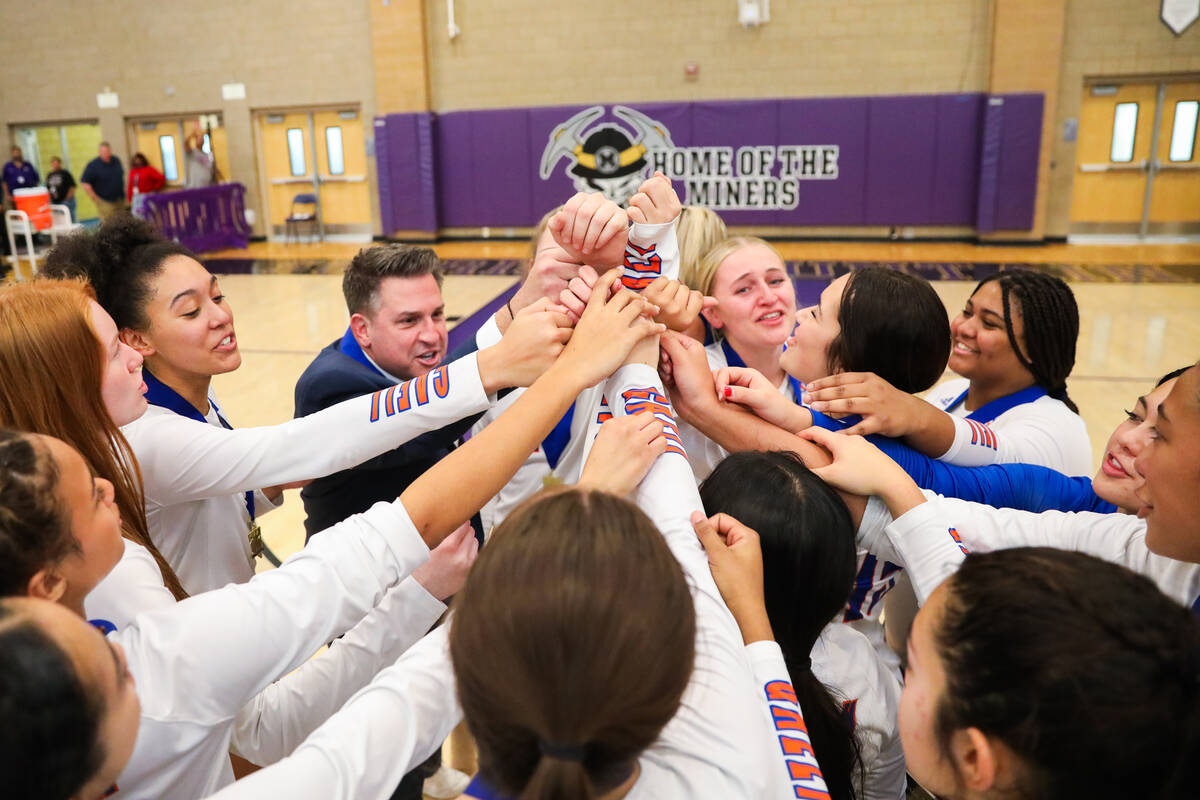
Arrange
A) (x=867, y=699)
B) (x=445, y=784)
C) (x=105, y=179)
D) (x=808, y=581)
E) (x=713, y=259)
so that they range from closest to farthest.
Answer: (x=808, y=581), (x=867, y=699), (x=445, y=784), (x=713, y=259), (x=105, y=179)

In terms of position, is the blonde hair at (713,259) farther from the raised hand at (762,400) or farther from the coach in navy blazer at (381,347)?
the coach in navy blazer at (381,347)

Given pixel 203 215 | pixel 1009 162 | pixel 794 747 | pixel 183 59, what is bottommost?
pixel 794 747

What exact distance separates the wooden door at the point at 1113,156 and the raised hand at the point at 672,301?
46.3ft

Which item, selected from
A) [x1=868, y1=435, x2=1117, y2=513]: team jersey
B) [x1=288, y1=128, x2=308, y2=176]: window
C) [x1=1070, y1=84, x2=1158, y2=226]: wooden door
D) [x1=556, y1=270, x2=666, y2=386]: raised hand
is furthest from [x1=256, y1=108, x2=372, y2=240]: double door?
[x1=868, y1=435, x2=1117, y2=513]: team jersey

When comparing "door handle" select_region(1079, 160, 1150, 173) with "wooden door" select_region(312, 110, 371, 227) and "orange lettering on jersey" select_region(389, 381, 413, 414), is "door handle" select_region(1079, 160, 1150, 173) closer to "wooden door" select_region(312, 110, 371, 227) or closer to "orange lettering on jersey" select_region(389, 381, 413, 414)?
"wooden door" select_region(312, 110, 371, 227)

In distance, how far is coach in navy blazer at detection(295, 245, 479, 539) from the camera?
8.17 feet

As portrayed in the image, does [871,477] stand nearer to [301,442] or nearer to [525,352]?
[525,352]

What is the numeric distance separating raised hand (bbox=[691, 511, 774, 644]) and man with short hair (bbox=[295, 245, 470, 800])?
3.46ft

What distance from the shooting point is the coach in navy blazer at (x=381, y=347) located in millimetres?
2490

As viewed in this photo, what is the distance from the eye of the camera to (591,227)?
1948mm

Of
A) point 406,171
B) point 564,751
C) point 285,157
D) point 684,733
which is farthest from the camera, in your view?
point 285,157

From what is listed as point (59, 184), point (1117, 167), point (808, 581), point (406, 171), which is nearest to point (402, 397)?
point (808, 581)

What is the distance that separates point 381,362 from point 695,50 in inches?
494

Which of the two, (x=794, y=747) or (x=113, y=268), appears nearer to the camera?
(x=794, y=747)
